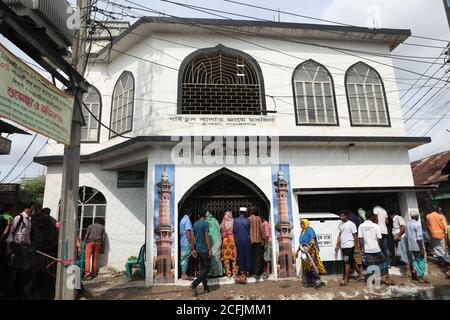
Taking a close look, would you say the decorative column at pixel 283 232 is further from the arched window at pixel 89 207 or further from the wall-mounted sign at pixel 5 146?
the wall-mounted sign at pixel 5 146

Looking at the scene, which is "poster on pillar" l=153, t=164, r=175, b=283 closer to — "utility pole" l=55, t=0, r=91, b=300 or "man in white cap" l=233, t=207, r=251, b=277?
"man in white cap" l=233, t=207, r=251, b=277

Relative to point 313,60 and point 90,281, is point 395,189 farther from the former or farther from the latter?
point 90,281

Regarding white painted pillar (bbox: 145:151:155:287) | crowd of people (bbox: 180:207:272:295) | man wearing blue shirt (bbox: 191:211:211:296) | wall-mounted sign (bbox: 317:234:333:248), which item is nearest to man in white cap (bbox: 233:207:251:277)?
crowd of people (bbox: 180:207:272:295)

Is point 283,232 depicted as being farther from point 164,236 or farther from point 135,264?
point 135,264

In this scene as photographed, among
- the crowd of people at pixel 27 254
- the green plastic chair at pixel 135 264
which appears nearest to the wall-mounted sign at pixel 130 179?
the green plastic chair at pixel 135 264

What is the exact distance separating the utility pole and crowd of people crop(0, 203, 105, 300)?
69 cm

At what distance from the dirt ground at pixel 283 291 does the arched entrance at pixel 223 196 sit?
1.91 m

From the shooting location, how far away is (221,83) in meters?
9.52

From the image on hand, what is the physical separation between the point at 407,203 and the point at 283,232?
3863mm

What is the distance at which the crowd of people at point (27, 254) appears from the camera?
5.52 m

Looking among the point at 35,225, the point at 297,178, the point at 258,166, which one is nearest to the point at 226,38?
the point at 258,166

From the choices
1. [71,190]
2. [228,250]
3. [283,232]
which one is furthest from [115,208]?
[283,232]

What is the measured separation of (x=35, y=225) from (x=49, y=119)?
2.44 meters

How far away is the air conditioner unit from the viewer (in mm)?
4383
